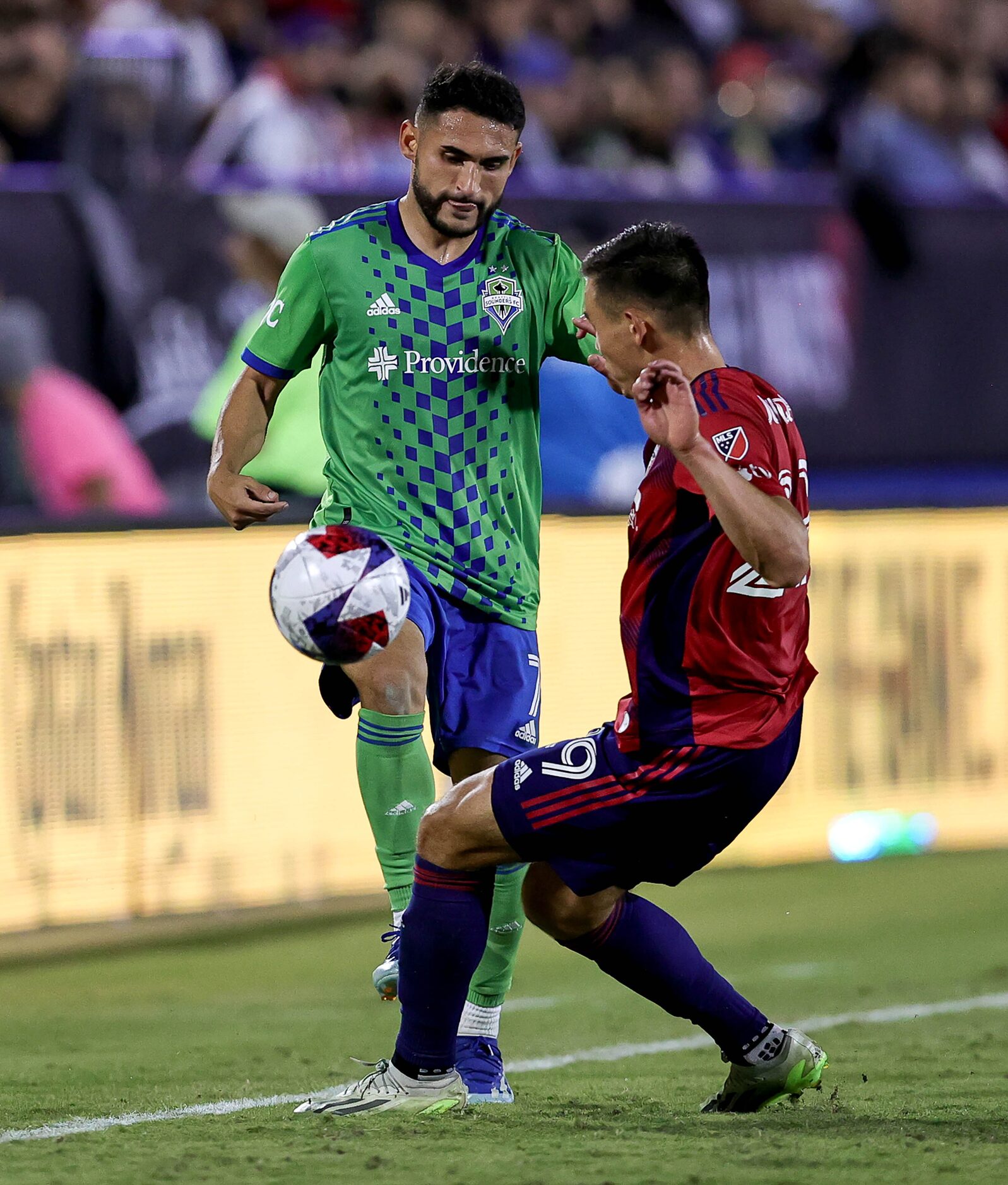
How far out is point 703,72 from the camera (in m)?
14.1

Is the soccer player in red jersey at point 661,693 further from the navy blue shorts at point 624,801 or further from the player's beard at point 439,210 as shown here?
the player's beard at point 439,210

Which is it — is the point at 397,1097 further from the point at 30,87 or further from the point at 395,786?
the point at 30,87

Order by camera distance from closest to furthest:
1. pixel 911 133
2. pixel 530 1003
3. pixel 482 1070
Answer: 1. pixel 482 1070
2. pixel 530 1003
3. pixel 911 133

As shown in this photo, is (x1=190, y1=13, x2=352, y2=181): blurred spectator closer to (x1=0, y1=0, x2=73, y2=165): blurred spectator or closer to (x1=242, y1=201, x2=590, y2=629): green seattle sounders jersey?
(x1=0, y1=0, x2=73, y2=165): blurred spectator

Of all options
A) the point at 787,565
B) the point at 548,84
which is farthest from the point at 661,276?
the point at 548,84

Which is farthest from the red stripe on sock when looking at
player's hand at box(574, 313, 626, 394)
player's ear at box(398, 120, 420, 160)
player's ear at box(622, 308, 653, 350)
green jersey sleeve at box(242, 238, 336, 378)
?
player's ear at box(398, 120, 420, 160)

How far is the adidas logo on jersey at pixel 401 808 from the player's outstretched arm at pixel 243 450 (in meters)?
0.80

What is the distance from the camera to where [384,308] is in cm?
512

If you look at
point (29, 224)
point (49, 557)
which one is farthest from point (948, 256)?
point (49, 557)

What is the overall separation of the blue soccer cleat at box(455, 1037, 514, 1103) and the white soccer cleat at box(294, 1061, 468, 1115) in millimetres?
346

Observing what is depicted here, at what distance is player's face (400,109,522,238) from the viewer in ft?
16.5

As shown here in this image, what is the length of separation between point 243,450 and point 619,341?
120 cm

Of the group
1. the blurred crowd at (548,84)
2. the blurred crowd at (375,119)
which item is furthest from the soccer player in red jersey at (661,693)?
the blurred crowd at (548,84)

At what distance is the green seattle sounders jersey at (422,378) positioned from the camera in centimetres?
512
